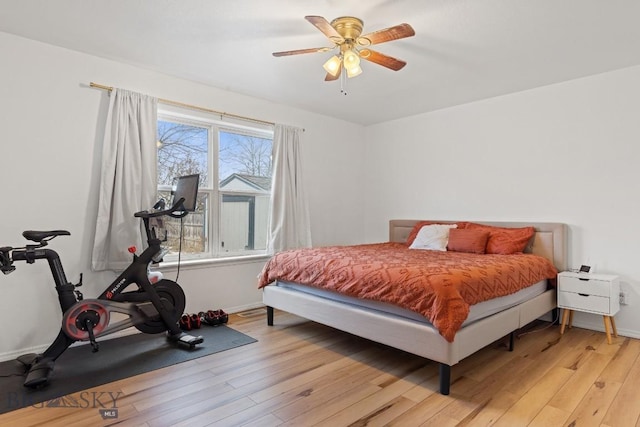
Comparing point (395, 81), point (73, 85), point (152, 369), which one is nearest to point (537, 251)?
point (395, 81)

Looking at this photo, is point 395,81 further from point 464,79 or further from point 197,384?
point 197,384

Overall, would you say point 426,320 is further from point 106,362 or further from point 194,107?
point 194,107

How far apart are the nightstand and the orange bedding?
17cm

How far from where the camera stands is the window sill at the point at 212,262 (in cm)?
350

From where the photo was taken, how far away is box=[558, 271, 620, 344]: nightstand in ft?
9.90

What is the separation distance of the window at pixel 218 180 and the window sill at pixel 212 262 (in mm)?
110

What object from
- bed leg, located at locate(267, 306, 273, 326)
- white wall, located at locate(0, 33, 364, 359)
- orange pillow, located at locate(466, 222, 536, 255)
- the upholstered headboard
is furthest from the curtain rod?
the upholstered headboard

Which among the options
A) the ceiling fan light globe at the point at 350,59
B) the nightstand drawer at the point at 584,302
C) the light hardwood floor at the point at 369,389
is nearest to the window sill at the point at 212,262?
the light hardwood floor at the point at 369,389

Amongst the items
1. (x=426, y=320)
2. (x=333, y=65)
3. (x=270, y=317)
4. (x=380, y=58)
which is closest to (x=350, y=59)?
(x=333, y=65)

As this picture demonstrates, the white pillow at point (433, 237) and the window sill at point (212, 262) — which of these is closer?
the window sill at point (212, 262)

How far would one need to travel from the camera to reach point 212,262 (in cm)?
376

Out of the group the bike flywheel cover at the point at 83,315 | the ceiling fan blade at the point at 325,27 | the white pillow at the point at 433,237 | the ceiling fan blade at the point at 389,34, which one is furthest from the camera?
the white pillow at the point at 433,237

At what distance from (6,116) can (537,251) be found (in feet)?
15.7

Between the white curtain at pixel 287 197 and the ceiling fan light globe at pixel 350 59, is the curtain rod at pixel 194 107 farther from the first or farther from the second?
the ceiling fan light globe at pixel 350 59
